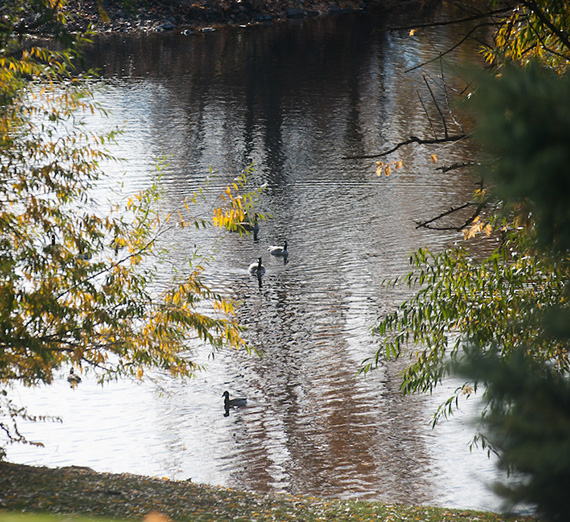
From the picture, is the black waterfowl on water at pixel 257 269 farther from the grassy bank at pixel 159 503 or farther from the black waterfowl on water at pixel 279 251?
the grassy bank at pixel 159 503

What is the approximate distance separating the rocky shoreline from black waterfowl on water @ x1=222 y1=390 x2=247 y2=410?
46.2m

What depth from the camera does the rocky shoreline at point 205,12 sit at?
56.8m

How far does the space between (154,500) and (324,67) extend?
37.6 metres

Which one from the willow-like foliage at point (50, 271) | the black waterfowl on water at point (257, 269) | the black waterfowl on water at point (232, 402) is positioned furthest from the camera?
the black waterfowl on water at point (257, 269)

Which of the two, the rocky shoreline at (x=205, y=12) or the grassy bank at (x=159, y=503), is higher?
the rocky shoreline at (x=205, y=12)

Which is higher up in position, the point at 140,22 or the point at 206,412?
the point at 140,22

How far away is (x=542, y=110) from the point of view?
203cm

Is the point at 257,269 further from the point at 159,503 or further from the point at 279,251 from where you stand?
the point at 159,503

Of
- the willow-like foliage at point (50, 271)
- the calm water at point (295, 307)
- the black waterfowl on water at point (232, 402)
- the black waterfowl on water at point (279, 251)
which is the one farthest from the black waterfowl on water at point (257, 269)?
the willow-like foliage at point (50, 271)

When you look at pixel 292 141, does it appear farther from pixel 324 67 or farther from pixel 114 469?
pixel 114 469

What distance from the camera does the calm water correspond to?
1477 centimetres

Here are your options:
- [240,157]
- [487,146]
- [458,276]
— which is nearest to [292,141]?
[240,157]

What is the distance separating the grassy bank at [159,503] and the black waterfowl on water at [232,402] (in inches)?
156

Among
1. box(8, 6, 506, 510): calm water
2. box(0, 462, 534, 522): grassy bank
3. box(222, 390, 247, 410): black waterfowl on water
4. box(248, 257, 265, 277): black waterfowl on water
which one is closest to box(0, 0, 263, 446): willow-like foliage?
box(0, 462, 534, 522): grassy bank
